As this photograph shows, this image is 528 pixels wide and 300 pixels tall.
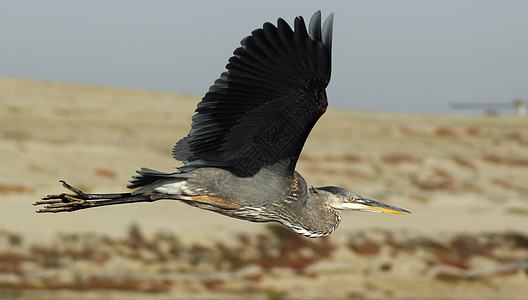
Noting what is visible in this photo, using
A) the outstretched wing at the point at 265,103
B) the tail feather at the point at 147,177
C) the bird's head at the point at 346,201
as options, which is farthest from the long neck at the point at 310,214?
the tail feather at the point at 147,177

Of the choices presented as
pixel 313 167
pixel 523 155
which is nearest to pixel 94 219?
pixel 313 167

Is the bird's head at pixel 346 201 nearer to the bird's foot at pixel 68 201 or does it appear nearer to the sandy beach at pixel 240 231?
the bird's foot at pixel 68 201

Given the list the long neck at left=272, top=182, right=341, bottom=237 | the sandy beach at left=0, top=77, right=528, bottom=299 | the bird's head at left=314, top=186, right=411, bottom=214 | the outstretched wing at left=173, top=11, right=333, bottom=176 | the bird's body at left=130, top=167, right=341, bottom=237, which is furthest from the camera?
the sandy beach at left=0, top=77, right=528, bottom=299

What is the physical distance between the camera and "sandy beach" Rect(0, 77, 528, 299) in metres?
25.8

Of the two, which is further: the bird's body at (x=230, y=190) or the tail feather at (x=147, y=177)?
the bird's body at (x=230, y=190)

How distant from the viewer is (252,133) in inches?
212

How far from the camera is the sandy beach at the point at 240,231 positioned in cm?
2583

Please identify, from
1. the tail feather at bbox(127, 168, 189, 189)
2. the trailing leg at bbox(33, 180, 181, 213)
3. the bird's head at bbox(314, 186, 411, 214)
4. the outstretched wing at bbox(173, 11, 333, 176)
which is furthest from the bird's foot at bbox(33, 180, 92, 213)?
the bird's head at bbox(314, 186, 411, 214)

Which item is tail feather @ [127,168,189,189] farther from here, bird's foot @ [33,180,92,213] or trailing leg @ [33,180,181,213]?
bird's foot @ [33,180,92,213]

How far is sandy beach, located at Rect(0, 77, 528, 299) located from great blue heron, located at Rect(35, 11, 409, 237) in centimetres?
1988

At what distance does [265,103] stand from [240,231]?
25663 mm

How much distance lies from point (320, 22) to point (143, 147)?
135 ft

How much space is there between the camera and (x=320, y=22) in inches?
192

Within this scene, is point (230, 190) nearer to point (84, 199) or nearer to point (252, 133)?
point (252, 133)
